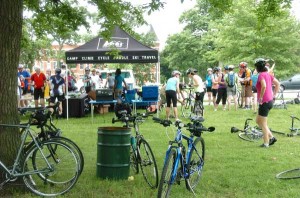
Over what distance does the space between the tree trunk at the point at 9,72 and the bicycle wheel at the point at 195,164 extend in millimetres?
2323

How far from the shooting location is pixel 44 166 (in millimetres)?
5848

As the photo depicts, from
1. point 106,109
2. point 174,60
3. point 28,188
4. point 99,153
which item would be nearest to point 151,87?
point 106,109

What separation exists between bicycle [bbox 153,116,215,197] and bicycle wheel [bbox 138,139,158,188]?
0.52 meters

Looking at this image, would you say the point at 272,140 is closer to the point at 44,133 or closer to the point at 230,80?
the point at 44,133

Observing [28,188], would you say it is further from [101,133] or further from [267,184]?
[267,184]

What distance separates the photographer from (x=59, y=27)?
38.8ft

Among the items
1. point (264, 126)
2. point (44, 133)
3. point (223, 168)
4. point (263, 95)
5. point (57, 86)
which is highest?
point (57, 86)

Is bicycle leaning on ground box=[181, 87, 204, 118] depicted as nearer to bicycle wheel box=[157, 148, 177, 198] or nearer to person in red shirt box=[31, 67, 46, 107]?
person in red shirt box=[31, 67, 46, 107]

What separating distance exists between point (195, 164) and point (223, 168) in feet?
4.86

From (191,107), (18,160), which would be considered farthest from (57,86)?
(18,160)

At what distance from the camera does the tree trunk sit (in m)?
5.68

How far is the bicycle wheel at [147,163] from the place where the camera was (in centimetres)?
617

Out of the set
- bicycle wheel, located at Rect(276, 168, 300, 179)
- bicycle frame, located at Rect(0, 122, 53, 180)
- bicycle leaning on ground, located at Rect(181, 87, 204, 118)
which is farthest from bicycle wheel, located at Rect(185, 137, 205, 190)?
bicycle leaning on ground, located at Rect(181, 87, 204, 118)

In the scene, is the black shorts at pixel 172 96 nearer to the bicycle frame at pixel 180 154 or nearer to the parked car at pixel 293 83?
the bicycle frame at pixel 180 154
